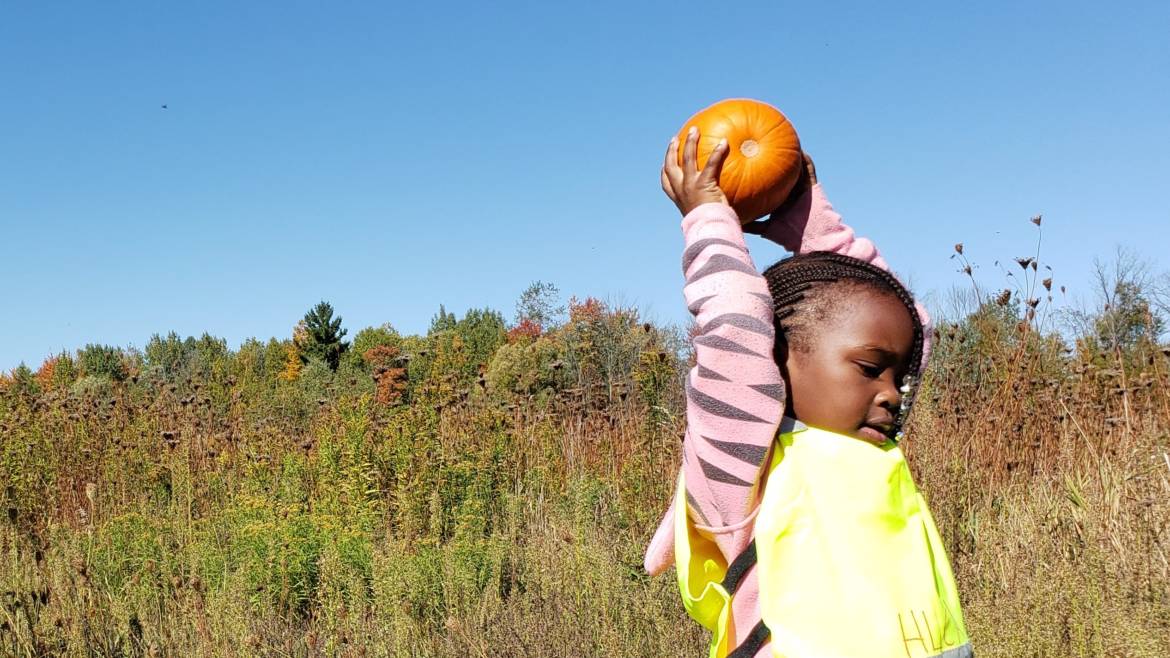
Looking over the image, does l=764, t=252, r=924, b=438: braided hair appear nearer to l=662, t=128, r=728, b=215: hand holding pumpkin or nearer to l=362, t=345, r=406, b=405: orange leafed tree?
l=662, t=128, r=728, b=215: hand holding pumpkin

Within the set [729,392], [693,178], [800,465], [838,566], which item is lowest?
[838,566]

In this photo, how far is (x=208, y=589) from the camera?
184 inches

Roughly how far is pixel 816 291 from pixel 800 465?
1.07ft

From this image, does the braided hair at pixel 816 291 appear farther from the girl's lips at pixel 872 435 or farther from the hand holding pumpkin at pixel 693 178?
the hand holding pumpkin at pixel 693 178

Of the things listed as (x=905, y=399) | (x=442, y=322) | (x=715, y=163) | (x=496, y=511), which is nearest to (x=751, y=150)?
(x=715, y=163)

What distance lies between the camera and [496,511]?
611 cm

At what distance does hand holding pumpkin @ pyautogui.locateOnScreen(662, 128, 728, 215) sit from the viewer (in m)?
1.73

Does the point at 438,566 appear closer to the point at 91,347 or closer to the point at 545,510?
the point at 545,510

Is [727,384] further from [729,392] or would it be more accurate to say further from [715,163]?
[715,163]

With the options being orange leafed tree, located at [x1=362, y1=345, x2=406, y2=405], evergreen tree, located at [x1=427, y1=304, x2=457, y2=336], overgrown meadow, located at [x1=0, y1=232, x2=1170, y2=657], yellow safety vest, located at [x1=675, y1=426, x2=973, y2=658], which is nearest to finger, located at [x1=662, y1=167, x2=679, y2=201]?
yellow safety vest, located at [x1=675, y1=426, x2=973, y2=658]

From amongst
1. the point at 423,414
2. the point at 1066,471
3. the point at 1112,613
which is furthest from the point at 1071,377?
the point at 423,414

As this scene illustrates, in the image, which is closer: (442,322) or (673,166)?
(673,166)

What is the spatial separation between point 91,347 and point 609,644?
2436 centimetres

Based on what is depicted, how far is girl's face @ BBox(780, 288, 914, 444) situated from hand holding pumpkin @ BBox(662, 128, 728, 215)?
0.98ft
